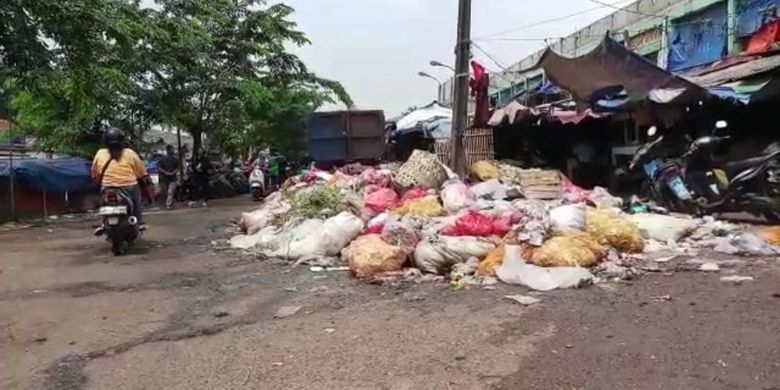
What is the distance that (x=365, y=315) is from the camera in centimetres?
479

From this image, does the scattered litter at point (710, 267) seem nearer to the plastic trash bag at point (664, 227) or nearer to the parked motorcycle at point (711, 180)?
the plastic trash bag at point (664, 227)

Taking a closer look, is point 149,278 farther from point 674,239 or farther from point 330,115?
point 330,115

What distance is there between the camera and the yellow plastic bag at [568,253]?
18.2ft

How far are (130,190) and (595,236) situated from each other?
16.9ft

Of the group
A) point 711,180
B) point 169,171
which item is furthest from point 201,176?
point 711,180

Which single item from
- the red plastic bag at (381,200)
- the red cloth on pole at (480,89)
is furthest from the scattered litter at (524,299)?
the red cloth on pole at (480,89)

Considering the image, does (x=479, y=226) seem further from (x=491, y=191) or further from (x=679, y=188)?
(x=679, y=188)

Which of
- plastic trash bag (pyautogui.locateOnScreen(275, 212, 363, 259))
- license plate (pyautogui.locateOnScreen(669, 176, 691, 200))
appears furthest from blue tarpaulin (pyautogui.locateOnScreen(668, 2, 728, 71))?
plastic trash bag (pyautogui.locateOnScreen(275, 212, 363, 259))

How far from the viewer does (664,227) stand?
7133 millimetres

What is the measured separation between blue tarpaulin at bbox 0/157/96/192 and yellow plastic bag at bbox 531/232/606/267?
36.4ft

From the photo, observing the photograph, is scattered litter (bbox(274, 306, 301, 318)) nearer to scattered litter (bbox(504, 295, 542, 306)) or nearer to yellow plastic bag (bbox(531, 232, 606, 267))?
scattered litter (bbox(504, 295, 542, 306))

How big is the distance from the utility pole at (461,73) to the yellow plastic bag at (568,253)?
17.1ft

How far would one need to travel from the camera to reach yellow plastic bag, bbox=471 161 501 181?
36.1ft

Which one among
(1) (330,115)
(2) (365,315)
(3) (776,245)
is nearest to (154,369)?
(2) (365,315)
